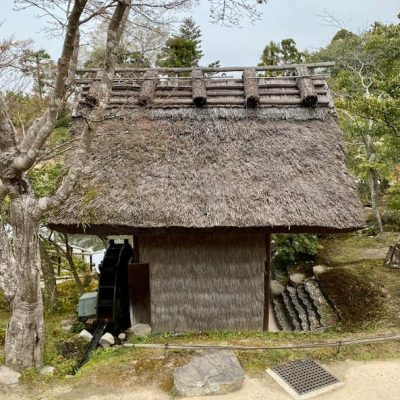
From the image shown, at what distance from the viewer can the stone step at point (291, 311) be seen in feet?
34.1

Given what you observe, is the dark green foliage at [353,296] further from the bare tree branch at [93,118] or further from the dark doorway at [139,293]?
the bare tree branch at [93,118]

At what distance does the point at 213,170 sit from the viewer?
7895 millimetres

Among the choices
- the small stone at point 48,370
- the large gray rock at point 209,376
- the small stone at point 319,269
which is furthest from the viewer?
the small stone at point 319,269

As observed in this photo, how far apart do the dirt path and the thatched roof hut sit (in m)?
2.51

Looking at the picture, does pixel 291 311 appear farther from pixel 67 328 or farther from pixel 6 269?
pixel 6 269

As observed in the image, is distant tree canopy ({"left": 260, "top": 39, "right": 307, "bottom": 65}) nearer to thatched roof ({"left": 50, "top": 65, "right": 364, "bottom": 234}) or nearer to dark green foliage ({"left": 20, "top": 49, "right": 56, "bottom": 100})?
dark green foliage ({"left": 20, "top": 49, "right": 56, "bottom": 100})

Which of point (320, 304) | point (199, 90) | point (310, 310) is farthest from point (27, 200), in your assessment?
point (320, 304)

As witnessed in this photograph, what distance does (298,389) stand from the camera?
5.51 meters

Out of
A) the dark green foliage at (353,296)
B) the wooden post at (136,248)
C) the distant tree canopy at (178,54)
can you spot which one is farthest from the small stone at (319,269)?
the distant tree canopy at (178,54)

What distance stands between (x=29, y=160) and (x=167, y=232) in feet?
9.13

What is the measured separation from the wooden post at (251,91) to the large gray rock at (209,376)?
5.55m

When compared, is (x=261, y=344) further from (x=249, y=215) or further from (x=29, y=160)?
(x=29, y=160)

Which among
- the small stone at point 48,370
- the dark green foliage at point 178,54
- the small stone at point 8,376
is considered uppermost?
the dark green foliage at point 178,54

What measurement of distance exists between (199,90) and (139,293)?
4746 mm
